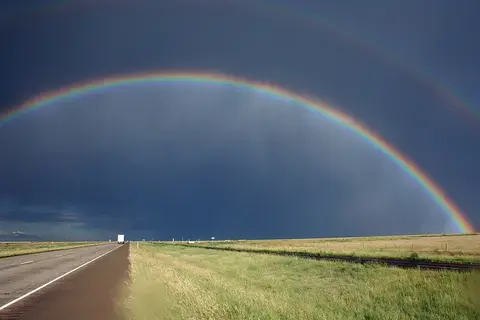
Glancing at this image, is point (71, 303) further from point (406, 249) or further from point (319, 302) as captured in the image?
point (406, 249)

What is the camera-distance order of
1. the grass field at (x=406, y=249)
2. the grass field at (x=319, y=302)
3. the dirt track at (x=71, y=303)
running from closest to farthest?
1. the grass field at (x=319, y=302)
2. the dirt track at (x=71, y=303)
3. the grass field at (x=406, y=249)

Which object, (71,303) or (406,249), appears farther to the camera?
(406,249)

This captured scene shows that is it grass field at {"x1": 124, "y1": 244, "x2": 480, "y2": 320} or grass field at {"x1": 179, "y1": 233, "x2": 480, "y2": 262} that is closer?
grass field at {"x1": 124, "y1": 244, "x2": 480, "y2": 320}

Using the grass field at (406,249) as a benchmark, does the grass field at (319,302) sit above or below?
below

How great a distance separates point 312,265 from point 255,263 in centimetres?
606

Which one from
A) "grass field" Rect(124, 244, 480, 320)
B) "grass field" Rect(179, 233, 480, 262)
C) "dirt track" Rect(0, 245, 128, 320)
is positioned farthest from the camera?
"grass field" Rect(179, 233, 480, 262)

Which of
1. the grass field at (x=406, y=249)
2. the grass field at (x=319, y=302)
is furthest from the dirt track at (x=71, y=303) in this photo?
the grass field at (x=406, y=249)

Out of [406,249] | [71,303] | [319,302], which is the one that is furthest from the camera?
[406,249]

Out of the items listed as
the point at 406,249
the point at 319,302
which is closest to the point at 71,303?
the point at 319,302

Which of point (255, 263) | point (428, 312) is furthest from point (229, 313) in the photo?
point (255, 263)

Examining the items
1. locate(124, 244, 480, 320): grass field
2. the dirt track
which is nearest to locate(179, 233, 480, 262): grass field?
locate(124, 244, 480, 320): grass field

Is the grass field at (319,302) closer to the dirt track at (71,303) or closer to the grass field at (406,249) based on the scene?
the dirt track at (71,303)

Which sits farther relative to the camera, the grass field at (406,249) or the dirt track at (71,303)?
the grass field at (406,249)

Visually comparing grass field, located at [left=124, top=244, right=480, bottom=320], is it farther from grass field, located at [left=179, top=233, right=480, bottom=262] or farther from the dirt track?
grass field, located at [left=179, top=233, right=480, bottom=262]
